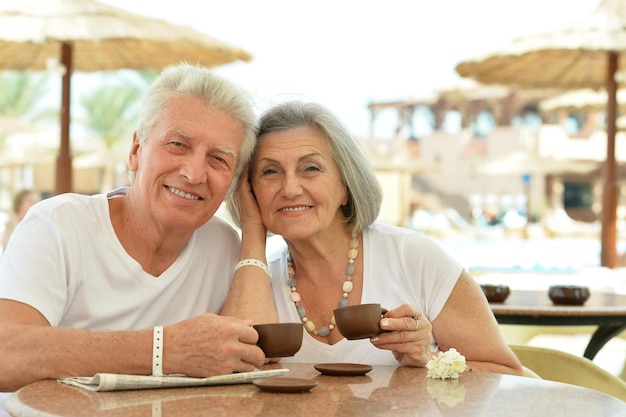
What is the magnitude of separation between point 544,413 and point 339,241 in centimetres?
105

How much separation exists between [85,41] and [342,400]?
16.3 feet

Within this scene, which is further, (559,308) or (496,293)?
(496,293)

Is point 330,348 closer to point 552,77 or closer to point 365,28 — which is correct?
point 552,77

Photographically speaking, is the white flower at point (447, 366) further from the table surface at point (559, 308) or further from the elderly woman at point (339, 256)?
the table surface at point (559, 308)

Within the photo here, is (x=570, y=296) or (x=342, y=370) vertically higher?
(x=342, y=370)

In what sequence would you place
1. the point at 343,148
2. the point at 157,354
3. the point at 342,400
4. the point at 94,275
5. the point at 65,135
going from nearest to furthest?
the point at 342,400 → the point at 157,354 → the point at 94,275 → the point at 343,148 → the point at 65,135

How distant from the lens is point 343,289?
2340 mm

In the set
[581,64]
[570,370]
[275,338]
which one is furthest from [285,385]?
[581,64]

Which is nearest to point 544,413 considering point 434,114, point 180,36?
point 180,36

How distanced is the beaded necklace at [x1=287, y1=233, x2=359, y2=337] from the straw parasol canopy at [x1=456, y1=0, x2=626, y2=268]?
4.32 meters

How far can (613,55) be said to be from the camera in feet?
22.1

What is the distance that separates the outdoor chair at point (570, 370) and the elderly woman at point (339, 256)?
0.43 m

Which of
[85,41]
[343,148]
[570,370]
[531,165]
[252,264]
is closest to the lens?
[252,264]

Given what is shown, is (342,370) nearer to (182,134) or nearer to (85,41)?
(182,134)
